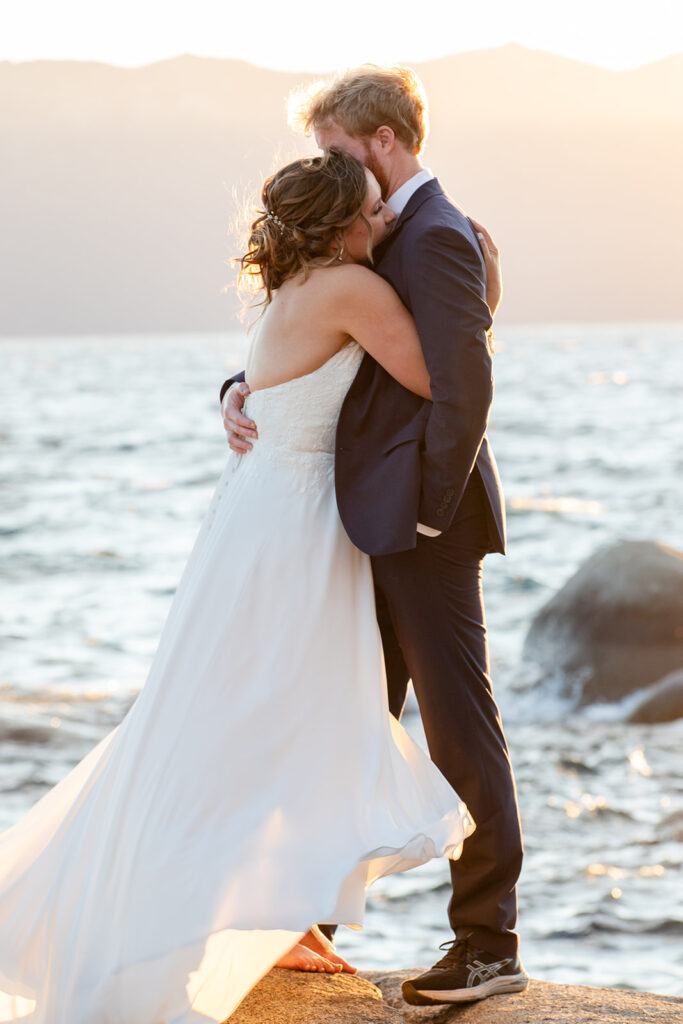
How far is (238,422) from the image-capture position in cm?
319

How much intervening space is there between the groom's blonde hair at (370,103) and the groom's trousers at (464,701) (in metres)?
0.94

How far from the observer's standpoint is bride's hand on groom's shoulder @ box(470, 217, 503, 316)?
3178 mm

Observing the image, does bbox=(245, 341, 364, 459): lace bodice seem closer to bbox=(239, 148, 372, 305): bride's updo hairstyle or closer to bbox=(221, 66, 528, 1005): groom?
bbox=(221, 66, 528, 1005): groom

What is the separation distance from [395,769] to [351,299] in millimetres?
1161

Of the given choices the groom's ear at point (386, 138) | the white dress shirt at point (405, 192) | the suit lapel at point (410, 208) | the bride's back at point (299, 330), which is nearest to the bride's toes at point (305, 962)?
the bride's back at point (299, 330)

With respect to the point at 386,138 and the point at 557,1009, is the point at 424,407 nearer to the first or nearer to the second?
the point at 386,138

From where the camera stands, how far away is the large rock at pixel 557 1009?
2.92 m

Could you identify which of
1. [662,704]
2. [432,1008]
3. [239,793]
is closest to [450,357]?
[239,793]

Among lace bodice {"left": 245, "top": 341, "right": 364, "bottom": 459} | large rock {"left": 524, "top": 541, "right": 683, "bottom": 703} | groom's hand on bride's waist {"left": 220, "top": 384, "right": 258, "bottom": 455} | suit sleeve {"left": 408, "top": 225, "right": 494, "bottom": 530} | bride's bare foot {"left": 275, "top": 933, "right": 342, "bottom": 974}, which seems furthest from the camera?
large rock {"left": 524, "top": 541, "right": 683, "bottom": 703}

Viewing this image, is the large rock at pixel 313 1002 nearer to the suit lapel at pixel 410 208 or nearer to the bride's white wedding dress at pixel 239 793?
the bride's white wedding dress at pixel 239 793

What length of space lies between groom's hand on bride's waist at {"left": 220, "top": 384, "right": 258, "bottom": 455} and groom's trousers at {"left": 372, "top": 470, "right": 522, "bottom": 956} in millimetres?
458

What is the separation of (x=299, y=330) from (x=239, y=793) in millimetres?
1136

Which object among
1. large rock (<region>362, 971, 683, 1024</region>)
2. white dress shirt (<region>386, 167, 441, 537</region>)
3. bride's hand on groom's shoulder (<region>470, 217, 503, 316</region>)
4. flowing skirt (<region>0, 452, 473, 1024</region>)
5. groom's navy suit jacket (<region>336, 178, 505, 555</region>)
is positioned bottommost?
large rock (<region>362, 971, 683, 1024</region>)

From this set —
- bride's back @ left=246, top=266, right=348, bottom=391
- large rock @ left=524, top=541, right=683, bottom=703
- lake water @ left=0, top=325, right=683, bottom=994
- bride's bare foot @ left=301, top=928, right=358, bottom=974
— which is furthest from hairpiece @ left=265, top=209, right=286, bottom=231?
large rock @ left=524, top=541, right=683, bottom=703
